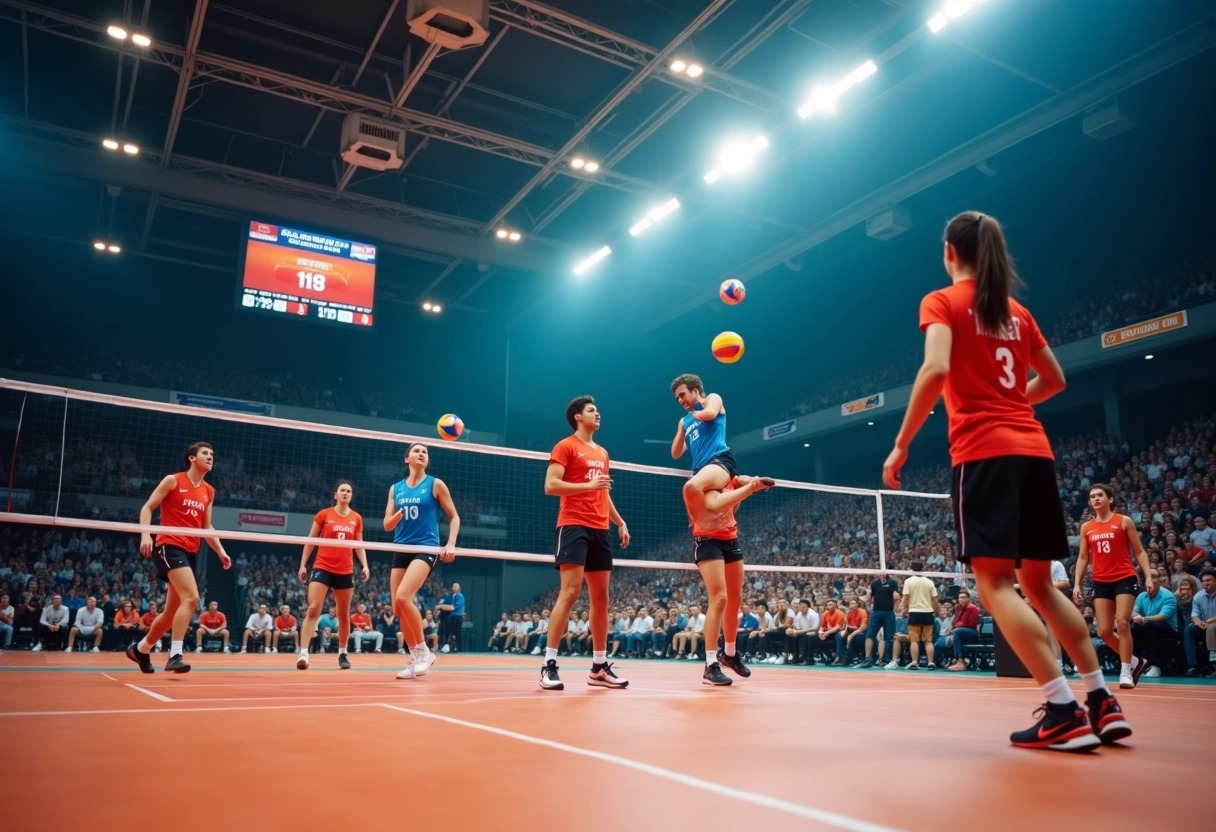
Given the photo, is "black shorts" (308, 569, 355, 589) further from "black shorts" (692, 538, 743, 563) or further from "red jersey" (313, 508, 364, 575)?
"black shorts" (692, 538, 743, 563)

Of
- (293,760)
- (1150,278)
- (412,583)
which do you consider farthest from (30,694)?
(1150,278)

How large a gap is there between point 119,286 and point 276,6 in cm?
1474

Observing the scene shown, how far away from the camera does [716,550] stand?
21.4ft

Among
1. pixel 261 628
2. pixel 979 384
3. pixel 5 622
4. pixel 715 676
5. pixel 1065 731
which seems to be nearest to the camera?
pixel 1065 731

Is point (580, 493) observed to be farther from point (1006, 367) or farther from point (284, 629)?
point (284, 629)

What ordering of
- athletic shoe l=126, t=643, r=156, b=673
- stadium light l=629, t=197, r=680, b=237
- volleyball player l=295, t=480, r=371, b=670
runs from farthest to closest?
stadium light l=629, t=197, r=680, b=237 < volleyball player l=295, t=480, r=371, b=670 < athletic shoe l=126, t=643, r=156, b=673

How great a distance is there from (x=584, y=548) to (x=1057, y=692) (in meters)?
3.64

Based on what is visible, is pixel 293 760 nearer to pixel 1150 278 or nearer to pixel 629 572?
pixel 1150 278

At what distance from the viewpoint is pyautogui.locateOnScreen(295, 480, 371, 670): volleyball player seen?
9.52 m

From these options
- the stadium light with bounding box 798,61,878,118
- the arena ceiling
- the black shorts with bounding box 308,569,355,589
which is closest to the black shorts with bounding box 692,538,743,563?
the black shorts with bounding box 308,569,355,589

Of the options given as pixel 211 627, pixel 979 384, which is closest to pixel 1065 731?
pixel 979 384

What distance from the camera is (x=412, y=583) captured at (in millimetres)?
7406

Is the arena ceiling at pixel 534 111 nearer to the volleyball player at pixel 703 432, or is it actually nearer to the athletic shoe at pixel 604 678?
the volleyball player at pixel 703 432

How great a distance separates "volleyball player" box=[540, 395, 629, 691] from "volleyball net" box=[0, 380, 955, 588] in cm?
1255
